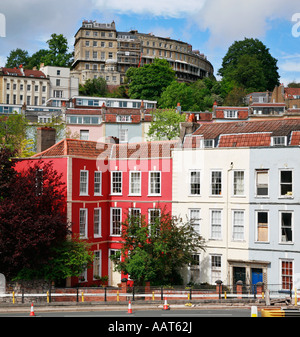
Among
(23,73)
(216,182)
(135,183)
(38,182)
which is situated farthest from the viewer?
(23,73)

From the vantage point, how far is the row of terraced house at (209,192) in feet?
117

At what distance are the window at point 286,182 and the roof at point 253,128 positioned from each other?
9.35 feet

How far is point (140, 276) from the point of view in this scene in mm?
34625

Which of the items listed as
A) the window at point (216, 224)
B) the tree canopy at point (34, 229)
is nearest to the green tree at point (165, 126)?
the window at point (216, 224)

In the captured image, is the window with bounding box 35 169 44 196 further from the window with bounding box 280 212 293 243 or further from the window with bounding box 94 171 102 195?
the window with bounding box 280 212 293 243

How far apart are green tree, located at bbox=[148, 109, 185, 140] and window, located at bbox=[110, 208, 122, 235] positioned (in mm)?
31327

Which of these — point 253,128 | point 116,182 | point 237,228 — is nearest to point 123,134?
point 116,182

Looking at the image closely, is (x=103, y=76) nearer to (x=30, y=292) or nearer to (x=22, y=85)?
(x=22, y=85)

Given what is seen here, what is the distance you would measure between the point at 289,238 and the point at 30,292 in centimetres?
1765

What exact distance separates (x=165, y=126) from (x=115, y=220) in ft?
112

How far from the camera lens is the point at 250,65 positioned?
12694cm

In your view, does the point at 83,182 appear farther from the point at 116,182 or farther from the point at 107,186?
the point at 116,182

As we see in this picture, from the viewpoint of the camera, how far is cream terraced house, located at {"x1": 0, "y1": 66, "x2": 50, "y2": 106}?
376 feet
